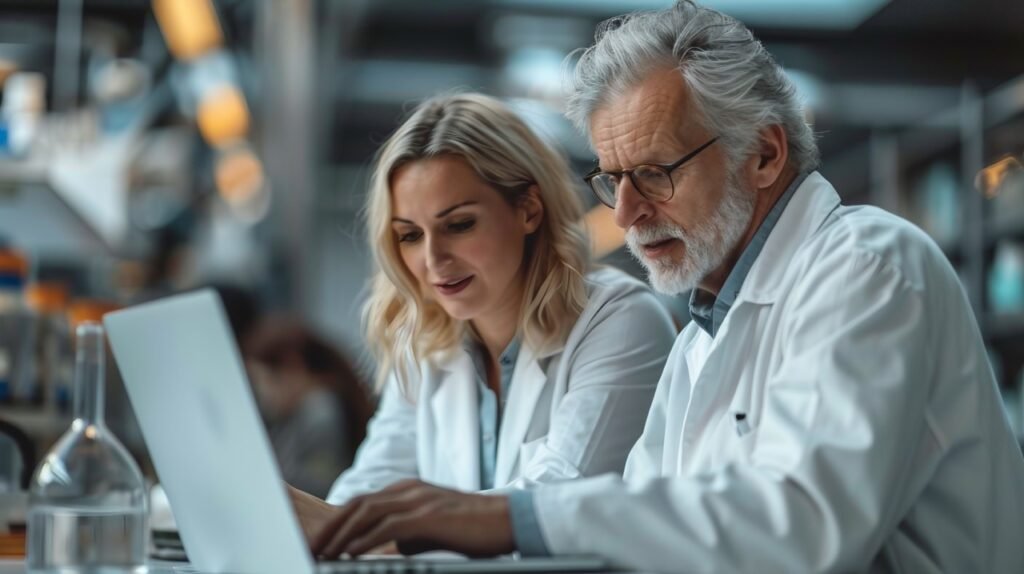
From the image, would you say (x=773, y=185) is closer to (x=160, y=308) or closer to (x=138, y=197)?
(x=160, y=308)

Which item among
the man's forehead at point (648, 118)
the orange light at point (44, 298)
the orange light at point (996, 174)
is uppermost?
the orange light at point (996, 174)

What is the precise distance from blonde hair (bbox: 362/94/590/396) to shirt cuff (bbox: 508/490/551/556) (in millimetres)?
870

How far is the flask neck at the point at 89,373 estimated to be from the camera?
51.5 inches

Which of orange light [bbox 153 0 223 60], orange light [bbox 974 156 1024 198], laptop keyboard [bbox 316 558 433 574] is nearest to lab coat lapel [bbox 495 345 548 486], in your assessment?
laptop keyboard [bbox 316 558 433 574]

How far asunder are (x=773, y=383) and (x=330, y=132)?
377 inches

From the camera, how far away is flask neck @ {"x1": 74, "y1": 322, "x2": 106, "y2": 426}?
131 centimetres

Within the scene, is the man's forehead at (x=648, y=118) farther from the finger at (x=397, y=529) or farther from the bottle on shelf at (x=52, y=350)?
the bottle on shelf at (x=52, y=350)

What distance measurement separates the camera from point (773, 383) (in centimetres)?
137

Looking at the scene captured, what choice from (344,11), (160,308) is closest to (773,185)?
(160,308)

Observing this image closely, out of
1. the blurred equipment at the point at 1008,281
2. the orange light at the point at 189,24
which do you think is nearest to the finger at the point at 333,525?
the orange light at the point at 189,24

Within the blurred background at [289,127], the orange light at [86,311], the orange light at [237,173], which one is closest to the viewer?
the orange light at [86,311]

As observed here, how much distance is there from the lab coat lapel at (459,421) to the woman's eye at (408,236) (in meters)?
0.24

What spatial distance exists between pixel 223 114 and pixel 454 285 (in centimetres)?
432

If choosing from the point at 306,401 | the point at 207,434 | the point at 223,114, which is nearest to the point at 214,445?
the point at 207,434
